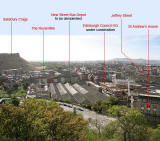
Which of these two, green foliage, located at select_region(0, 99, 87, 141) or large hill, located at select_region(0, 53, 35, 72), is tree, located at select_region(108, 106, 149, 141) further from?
large hill, located at select_region(0, 53, 35, 72)

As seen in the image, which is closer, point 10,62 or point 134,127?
point 134,127

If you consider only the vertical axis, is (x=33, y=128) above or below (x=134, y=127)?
above

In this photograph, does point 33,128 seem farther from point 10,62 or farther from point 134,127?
point 10,62

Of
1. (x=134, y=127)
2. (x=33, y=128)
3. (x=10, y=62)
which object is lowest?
(x=134, y=127)

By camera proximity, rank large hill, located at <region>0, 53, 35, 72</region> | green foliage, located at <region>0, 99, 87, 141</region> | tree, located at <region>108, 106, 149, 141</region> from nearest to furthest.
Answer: green foliage, located at <region>0, 99, 87, 141</region>
tree, located at <region>108, 106, 149, 141</region>
large hill, located at <region>0, 53, 35, 72</region>

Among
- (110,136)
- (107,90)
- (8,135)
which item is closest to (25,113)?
(8,135)

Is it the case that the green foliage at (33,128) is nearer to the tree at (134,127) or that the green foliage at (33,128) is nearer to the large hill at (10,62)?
the tree at (134,127)

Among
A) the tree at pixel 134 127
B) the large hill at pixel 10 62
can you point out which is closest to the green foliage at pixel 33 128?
the tree at pixel 134 127

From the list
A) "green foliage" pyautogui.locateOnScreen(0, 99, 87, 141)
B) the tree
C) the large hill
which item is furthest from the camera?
the large hill

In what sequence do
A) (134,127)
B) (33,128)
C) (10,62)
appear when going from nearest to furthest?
(33,128), (134,127), (10,62)

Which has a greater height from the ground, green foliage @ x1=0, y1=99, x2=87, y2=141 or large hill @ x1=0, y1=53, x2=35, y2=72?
large hill @ x1=0, y1=53, x2=35, y2=72

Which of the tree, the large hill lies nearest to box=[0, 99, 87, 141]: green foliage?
the tree

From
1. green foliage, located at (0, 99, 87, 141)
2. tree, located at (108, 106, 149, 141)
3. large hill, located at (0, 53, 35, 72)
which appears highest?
large hill, located at (0, 53, 35, 72)

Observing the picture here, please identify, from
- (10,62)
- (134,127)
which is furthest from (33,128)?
(10,62)
